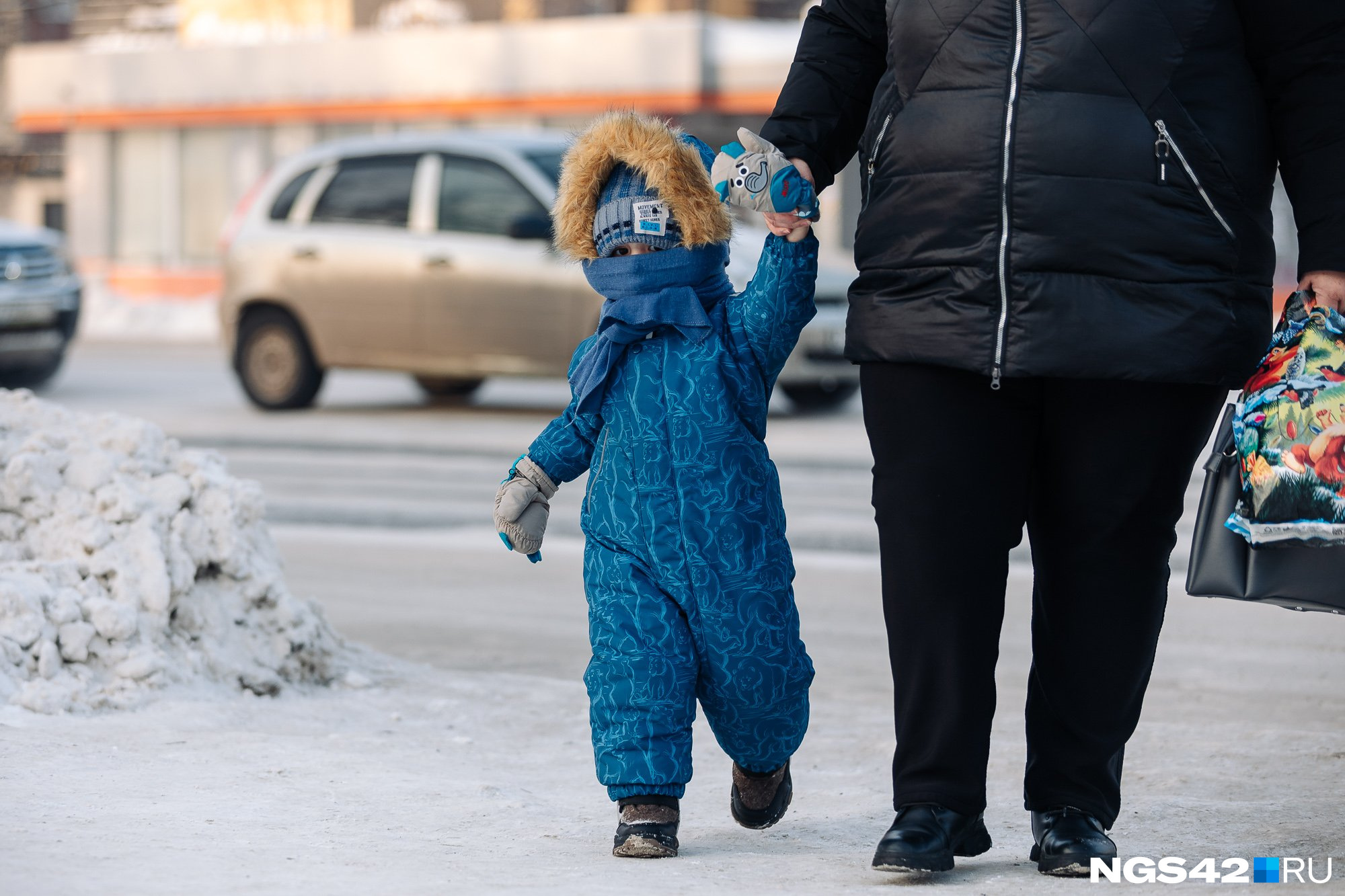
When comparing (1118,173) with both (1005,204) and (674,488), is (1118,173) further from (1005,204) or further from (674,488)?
(674,488)

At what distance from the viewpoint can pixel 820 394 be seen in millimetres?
12938

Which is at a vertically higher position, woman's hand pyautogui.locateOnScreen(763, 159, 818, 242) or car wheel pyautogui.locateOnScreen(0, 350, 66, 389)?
woman's hand pyautogui.locateOnScreen(763, 159, 818, 242)

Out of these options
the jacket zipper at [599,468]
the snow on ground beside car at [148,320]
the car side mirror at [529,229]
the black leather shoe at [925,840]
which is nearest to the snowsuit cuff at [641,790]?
the black leather shoe at [925,840]

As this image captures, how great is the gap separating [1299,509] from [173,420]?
10362 millimetres

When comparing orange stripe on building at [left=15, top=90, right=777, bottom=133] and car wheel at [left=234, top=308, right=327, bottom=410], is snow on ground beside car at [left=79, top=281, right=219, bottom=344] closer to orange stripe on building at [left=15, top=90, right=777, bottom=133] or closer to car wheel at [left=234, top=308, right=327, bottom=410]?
orange stripe on building at [left=15, top=90, right=777, bottom=133]

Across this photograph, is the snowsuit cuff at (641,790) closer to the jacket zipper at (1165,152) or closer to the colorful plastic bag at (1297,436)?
the colorful plastic bag at (1297,436)

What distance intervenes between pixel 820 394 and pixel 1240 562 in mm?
9784

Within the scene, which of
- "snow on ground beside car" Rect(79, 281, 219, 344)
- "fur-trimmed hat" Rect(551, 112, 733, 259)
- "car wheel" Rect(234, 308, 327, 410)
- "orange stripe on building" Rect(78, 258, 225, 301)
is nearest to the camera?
"fur-trimmed hat" Rect(551, 112, 733, 259)

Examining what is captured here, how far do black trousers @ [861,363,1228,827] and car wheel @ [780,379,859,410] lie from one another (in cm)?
938

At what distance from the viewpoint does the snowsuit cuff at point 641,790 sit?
11.1ft

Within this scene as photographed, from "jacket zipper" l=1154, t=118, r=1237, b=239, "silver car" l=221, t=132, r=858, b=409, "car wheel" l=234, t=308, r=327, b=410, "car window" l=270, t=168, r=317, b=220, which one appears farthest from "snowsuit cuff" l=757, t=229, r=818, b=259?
"car window" l=270, t=168, r=317, b=220

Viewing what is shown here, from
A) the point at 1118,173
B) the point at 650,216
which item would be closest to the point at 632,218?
the point at 650,216

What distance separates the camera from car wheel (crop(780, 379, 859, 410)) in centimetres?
1275

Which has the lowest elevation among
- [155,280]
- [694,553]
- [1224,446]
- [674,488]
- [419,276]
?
[155,280]
